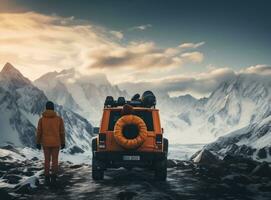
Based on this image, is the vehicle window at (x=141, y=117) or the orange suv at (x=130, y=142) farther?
the vehicle window at (x=141, y=117)

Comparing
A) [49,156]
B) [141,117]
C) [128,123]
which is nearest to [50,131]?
[49,156]

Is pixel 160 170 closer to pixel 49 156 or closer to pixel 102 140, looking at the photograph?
pixel 102 140

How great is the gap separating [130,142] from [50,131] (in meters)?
2.90

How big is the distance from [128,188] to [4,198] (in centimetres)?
381

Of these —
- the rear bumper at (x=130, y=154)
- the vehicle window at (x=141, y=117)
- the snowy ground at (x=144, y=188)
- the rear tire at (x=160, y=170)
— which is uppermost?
the vehicle window at (x=141, y=117)

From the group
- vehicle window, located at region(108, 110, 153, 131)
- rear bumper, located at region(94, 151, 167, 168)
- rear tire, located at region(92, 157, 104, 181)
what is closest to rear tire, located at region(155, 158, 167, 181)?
rear bumper, located at region(94, 151, 167, 168)

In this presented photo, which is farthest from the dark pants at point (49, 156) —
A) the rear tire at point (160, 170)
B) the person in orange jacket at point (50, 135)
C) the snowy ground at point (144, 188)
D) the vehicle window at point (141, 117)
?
the rear tire at point (160, 170)

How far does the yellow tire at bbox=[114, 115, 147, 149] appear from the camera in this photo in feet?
58.0

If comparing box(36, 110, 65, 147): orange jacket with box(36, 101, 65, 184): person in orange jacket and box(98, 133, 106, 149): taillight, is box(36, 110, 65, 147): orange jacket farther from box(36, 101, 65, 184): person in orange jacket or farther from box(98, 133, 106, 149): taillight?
box(98, 133, 106, 149): taillight

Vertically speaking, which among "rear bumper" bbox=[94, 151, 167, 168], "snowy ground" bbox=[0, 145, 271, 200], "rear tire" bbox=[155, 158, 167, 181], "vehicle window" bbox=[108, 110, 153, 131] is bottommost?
"snowy ground" bbox=[0, 145, 271, 200]

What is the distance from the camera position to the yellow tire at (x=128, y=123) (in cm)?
1769

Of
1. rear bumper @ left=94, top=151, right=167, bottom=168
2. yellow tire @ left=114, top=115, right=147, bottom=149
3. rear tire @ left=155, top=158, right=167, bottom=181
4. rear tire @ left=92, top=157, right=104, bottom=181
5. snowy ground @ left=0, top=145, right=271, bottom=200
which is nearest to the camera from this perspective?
snowy ground @ left=0, top=145, right=271, bottom=200

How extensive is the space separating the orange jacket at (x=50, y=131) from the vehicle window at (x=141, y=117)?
261cm

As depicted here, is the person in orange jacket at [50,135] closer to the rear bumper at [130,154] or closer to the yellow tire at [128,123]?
the yellow tire at [128,123]
